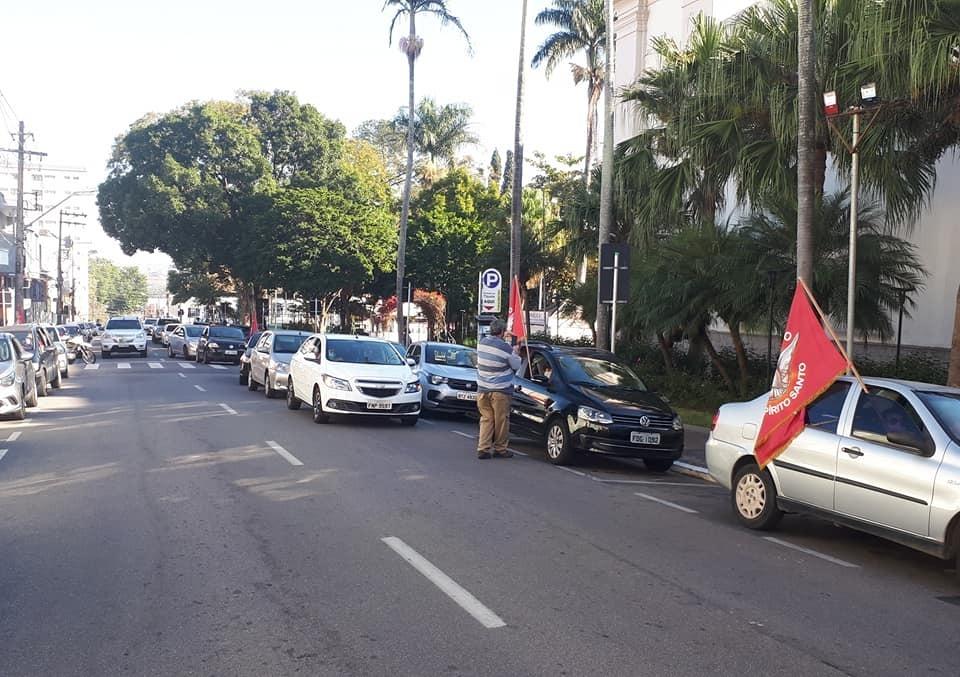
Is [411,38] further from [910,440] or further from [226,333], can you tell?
[910,440]

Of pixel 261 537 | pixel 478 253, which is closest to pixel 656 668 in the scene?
pixel 261 537

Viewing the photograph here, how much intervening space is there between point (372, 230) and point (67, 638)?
4032cm

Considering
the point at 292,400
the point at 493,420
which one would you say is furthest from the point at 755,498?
the point at 292,400

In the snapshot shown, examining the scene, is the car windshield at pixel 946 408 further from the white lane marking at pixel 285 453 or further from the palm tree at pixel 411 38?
the palm tree at pixel 411 38

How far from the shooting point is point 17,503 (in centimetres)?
866

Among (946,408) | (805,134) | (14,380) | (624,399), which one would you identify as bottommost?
(14,380)

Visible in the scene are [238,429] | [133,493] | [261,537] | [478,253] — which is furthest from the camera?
[478,253]

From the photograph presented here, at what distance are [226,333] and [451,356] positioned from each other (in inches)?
767

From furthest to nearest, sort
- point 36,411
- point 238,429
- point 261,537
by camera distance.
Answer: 1. point 36,411
2. point 238,429
3. point 261,537

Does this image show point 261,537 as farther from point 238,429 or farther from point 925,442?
point 238,429

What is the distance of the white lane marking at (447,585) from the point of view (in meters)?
5.48

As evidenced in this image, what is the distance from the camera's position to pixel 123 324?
41156 mm

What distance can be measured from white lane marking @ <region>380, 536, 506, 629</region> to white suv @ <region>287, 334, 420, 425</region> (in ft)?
25.6

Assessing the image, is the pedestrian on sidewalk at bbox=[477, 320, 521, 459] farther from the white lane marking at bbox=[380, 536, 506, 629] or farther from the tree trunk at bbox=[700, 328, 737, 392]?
the tree trunk at bbox=[700, 328, 737, 392]
